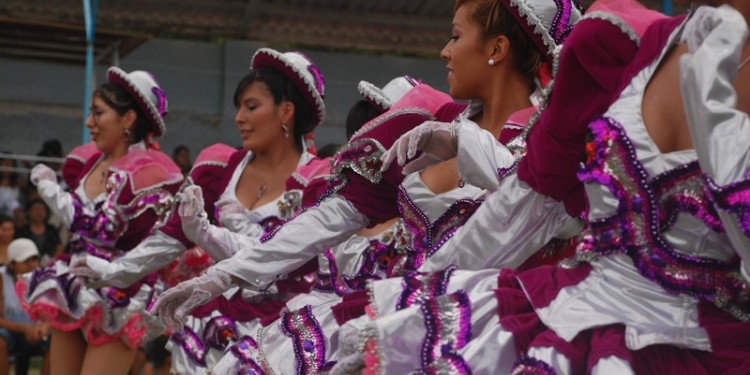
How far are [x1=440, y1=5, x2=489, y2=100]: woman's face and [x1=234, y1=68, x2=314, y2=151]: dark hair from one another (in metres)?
1.84

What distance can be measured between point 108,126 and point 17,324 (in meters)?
2.24

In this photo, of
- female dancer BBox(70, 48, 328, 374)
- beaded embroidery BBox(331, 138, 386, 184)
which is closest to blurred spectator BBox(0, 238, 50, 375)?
female dancer BBox(70, 48, 328, 374)

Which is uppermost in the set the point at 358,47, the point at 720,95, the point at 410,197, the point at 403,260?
the point at 720,95

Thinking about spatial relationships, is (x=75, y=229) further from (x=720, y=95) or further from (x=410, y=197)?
(x=720, y=95)

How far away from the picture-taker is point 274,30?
449 inches

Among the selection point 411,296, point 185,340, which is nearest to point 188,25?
point 185,340

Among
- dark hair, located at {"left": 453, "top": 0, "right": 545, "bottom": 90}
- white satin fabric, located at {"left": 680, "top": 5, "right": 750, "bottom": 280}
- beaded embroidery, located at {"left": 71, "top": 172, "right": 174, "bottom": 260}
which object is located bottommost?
beaded embroidery, located at {"left": 71, "top": 172, "right": 174, "bottom": 260}

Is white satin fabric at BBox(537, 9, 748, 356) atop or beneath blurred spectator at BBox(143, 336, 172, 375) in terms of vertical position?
atop

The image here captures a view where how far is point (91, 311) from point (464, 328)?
3588 mm

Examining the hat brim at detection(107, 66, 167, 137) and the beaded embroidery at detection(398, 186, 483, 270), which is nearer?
the beaded embroidery at detection(398, 186, 483, 270)

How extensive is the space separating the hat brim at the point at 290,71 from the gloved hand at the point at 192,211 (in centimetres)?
87

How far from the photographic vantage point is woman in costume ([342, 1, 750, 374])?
1.50m

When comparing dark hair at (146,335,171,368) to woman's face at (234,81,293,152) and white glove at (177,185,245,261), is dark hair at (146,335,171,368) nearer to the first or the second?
woman's face at (234,81,293,152)

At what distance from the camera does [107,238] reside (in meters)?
4.98
